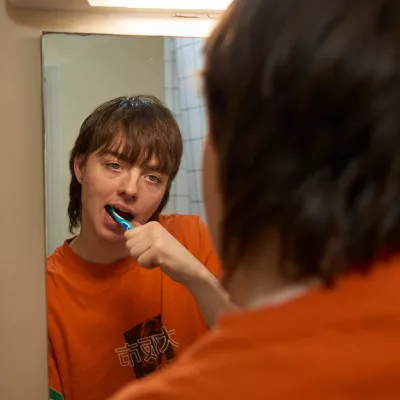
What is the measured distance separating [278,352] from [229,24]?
0.60ft

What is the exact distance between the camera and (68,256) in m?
0.80

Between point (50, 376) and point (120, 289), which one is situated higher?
point (120, 289)

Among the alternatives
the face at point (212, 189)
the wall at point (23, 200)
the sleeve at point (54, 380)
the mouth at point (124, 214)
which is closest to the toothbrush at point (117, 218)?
the mouth at point (124, 214)

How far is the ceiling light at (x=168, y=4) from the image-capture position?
0.83 m

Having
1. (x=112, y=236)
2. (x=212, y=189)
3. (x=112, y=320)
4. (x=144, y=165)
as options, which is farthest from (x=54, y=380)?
(x=212, y=189)

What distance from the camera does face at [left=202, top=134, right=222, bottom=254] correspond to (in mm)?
361

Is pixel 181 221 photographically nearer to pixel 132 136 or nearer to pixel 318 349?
pixel 132 136

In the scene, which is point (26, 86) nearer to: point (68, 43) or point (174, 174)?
point (68, 43)

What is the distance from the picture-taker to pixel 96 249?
2.60 ft

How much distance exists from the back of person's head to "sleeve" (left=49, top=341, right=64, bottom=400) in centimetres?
58

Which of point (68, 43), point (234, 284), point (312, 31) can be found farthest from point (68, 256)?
point (312, 31)

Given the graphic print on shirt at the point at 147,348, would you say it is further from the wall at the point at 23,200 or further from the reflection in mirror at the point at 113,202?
the wall at the point at 23,200

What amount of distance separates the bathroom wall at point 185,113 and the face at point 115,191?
3 cm

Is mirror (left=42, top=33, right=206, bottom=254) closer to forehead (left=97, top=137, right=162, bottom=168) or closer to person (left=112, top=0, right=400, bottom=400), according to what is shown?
forehead (left=97, top=137, right=162, bottom=168)
